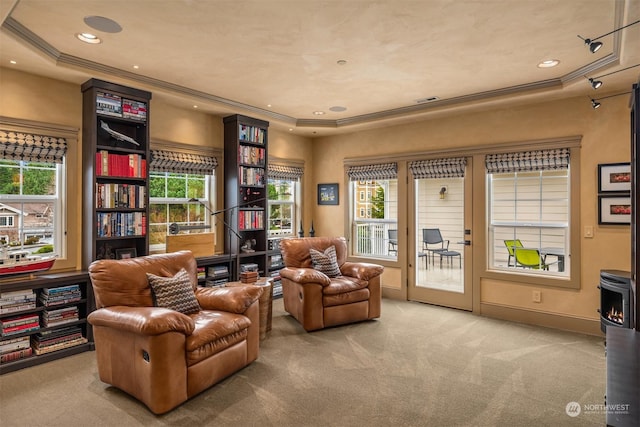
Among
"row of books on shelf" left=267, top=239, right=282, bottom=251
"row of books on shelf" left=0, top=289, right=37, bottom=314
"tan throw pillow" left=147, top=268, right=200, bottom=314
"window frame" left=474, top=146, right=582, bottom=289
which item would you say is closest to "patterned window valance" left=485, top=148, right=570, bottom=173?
"window frame" left=474, top=146, right=582, bottom=289

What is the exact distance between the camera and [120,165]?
386 centimetres

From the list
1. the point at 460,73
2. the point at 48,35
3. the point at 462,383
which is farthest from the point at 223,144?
the point at 462,383

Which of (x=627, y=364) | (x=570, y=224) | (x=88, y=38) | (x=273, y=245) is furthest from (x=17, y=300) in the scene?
(x=570, y=224)

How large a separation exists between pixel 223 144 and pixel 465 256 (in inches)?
145

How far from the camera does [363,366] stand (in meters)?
3.21

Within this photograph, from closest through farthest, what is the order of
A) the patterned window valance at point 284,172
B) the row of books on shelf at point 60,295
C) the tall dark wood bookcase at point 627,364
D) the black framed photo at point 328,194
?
1. the tall dark wood bookcase at point 627,364
2. the row of books on shelf at point 60,295
3. the patterned window valance at point 284,172
4. the black framed photo at point 328,194

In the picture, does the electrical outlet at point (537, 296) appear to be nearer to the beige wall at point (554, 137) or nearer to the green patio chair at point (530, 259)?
the beige wall at point (554, 137)

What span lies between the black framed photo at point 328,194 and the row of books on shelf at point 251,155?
55.7 inches

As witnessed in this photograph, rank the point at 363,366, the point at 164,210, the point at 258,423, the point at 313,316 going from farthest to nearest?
the point at 164,210, the point at 313,316, the point at 363,366, the point at 258,423

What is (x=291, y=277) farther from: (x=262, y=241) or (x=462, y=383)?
(x=462, y=383)

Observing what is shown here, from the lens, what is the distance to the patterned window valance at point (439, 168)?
4973 mm

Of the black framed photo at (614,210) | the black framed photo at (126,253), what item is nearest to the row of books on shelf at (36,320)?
the black framed photo at (126,253)

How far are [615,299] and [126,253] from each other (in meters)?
5.10

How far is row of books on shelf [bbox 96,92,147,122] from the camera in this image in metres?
3.72
